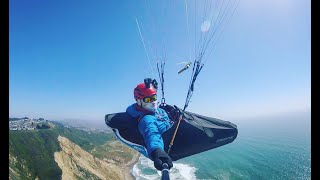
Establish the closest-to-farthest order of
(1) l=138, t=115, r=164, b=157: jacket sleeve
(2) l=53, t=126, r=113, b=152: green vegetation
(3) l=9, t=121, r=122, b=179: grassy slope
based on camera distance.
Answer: (1) l=138, t=115, r=164, b=157: jacket sleeve → (3) l=9, t=121, r=122, b=179: grassy slope → (2) l=53, t=126, r=113, b=152: green vegetation

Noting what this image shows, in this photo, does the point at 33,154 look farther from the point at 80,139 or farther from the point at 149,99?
the point at 149,99

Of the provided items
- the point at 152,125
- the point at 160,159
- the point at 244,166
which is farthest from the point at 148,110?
the point at 244,166

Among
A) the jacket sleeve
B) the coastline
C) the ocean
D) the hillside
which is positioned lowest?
the coastline

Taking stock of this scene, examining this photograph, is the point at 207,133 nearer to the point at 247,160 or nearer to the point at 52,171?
the point at 52,171

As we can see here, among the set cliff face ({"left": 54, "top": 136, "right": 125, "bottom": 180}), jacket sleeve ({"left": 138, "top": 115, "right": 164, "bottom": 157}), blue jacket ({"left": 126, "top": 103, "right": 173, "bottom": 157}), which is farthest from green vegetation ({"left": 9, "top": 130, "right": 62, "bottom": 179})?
jacket sleeve ({"left": 138, "top": 115, "right": 164, "bottom": 157})

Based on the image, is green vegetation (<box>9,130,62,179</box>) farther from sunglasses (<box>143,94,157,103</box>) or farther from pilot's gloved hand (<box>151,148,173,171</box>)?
pilot's gloved hand (<box>151,148,173,171</box>)
